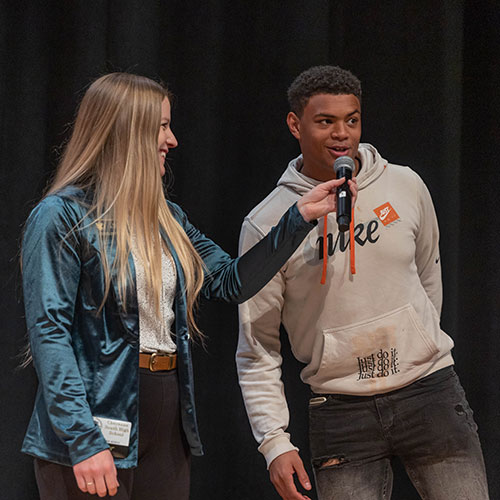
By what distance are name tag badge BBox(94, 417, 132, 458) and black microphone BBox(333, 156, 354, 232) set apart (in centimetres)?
63

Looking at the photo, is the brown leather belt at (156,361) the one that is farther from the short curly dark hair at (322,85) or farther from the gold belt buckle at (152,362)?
the short curly dark hair at (322,85)

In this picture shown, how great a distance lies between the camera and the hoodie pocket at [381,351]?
6.28 feet

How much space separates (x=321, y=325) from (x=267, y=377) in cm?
22

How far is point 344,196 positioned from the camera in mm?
1665

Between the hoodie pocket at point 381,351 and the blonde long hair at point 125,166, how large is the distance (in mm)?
475

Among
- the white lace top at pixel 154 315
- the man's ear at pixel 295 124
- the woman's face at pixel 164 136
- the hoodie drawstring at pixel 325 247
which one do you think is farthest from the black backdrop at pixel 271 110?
the white lace top at pixel 154 315

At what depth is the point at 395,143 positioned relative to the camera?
2.64 meters

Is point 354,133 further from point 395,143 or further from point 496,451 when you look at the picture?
point 496,451

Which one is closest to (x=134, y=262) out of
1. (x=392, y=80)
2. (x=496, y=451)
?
(x=392, y=80)

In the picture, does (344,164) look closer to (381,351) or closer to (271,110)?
(381,351)

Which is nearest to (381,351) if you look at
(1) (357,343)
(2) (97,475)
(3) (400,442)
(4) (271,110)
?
(1) (357,343)

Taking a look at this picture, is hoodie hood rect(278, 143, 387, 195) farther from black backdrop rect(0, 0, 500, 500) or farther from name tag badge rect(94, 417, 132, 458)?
name tag badge rect(94, 417, 132, 458)

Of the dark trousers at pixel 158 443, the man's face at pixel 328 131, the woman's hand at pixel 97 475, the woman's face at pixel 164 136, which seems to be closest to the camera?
the woman's hand at pixel 97 475

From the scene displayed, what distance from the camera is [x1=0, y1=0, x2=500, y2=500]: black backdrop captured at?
8.02 ft
